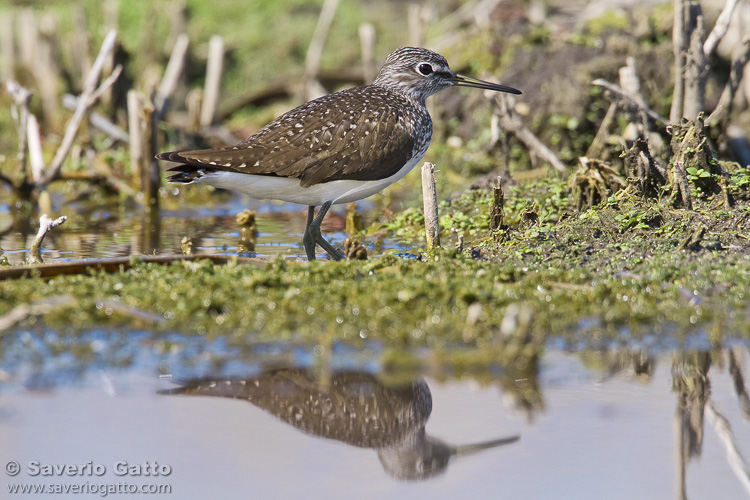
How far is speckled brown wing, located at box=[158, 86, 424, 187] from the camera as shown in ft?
24.5

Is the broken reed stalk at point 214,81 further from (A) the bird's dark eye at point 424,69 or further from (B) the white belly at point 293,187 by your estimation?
(B) the white belly at point 293,187

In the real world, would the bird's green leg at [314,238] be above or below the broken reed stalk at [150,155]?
below

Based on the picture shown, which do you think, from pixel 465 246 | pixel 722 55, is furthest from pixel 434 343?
pixel 722 55

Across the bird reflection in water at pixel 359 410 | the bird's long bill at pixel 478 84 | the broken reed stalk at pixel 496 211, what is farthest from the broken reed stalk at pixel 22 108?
the bird reflection in water at pixel 359 410

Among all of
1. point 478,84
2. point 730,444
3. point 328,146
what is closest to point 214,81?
point 478,84

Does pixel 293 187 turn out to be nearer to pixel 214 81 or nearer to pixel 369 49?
pixel 369 49

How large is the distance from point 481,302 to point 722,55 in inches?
317

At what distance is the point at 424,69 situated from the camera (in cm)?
909

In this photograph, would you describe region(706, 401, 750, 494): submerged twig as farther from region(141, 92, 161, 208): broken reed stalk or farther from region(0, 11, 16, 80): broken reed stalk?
region(0, 11, 16, 80): broken reed stalk

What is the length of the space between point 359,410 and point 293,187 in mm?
3326

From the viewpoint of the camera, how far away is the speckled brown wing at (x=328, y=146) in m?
7.47

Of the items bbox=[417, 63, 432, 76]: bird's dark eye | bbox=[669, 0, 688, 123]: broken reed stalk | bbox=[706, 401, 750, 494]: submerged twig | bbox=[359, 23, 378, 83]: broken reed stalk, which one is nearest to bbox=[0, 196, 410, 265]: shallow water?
bbox=[417, 63, 432, 76]: bird's dark eye

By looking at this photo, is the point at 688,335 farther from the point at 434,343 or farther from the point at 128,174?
the point at 128,174

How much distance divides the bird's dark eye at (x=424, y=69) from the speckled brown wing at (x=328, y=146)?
0.89m
